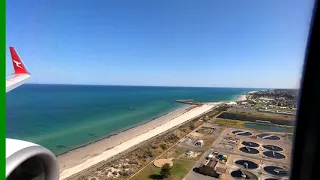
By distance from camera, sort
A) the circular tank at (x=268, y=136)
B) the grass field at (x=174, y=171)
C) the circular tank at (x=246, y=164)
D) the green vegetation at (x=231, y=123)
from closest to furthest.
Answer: the grass field at (x=174, y=171) → the circular tank at (x=246, y=164) → the circular tank at (x=268, y=136) → the green vegetation at (x=231, y=123)

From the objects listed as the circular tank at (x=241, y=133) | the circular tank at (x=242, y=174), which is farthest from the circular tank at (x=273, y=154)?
the circular tank at (x=241, y=133)

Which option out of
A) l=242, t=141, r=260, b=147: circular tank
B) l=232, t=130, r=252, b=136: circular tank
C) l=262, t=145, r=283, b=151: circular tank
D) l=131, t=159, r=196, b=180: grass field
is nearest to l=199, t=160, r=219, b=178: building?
l=131, t=159, r=196, b=180: grass field

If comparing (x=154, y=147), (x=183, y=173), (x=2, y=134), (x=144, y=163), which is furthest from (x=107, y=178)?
(x=2, y=134)

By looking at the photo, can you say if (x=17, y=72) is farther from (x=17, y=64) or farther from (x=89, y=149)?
(x=89, y=149)

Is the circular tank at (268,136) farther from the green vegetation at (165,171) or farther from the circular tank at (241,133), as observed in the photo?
the green vegetation at (165,171)

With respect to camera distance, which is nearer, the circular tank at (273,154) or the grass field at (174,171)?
the grass field at (174,171)
